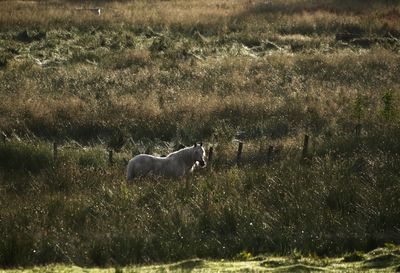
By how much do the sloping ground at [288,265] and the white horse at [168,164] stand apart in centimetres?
788

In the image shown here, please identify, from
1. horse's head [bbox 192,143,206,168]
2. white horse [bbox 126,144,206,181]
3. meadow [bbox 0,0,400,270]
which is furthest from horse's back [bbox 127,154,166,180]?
horse's head [bbox 192,143,206,168]

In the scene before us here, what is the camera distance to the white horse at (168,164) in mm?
21453

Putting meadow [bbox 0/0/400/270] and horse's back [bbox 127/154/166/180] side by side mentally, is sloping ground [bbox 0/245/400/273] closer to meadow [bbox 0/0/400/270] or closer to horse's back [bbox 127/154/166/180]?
meadow [bbox 0/0/400/270]

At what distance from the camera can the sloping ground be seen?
12609 mm

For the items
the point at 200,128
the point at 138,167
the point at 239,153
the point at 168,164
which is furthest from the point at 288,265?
the point at 200,128

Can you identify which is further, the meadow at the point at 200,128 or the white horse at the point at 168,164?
the white horse at the point at 168,164

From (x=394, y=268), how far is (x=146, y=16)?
41951mm

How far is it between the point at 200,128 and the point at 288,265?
15.7m

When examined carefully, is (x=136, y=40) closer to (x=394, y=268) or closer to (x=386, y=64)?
(x=386, y=64)

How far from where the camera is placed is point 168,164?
72.2 feet

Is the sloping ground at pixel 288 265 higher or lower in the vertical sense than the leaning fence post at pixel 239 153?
higher

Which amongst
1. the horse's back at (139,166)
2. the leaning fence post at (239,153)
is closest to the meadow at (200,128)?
the leaning fence post at (239,153)

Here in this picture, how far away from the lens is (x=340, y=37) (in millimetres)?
45594

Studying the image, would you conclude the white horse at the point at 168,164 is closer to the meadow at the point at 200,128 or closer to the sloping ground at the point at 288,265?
the meadow at the point at 200,128
